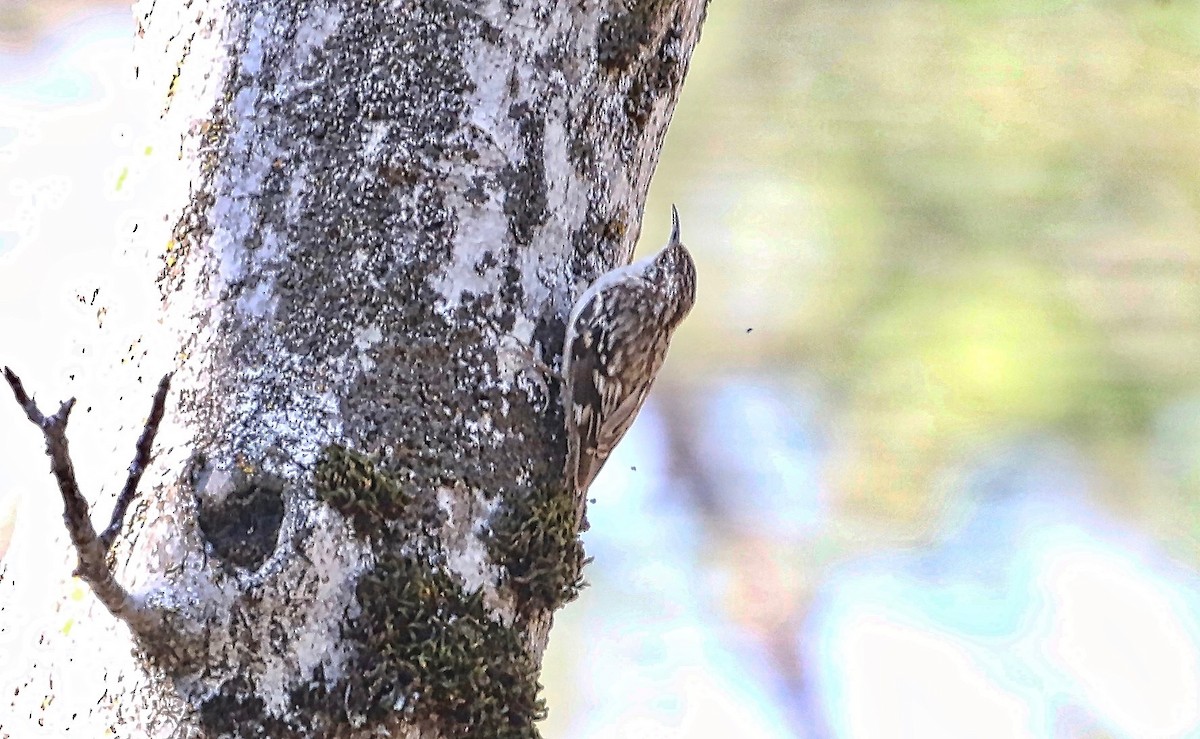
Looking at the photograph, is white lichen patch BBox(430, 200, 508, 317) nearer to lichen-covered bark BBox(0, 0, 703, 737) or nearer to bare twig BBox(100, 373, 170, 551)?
lichen-covered bark BBox(0, 0, 703, 737)

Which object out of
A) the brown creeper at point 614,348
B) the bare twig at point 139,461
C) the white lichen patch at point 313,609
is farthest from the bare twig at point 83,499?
the brown creeper at point 614,348

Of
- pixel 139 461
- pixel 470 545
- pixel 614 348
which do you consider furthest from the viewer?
pixel 614 348

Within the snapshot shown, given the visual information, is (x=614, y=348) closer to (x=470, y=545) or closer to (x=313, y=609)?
(x=470, y=545)

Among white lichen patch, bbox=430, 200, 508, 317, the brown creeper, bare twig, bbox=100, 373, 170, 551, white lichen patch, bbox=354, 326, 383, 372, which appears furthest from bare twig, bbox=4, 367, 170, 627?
the brown creeper

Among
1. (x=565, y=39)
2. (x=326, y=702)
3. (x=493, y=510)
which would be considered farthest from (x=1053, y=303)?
(x=326, y=702)

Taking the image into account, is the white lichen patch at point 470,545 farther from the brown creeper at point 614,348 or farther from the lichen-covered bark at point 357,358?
the brown creeper at point 614,348

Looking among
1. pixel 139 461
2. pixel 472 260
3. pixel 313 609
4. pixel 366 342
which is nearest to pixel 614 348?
pixel 472 260
